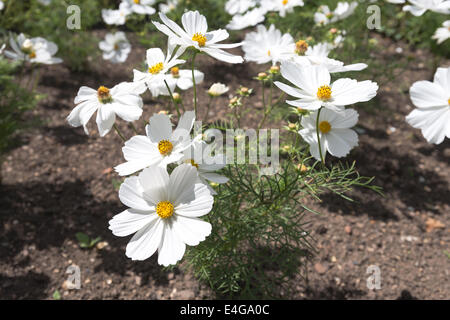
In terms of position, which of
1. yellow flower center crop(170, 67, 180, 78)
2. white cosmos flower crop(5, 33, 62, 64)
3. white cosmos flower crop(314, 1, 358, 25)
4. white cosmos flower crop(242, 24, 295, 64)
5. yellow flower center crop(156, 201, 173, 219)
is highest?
white cosmos flower crop(314, 1, 358, 25)

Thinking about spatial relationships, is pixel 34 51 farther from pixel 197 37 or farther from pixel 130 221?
pixel 130 221

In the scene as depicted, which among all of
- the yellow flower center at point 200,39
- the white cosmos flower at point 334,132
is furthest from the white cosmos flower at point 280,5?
the yellow flower center at point 200,39

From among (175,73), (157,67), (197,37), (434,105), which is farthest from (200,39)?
(434,105)

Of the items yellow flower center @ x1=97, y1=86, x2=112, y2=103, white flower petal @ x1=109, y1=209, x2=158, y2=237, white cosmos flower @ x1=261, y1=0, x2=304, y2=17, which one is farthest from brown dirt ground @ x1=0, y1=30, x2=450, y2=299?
yellow flower center @ x1=97, y1=86, x2=112, y2=103

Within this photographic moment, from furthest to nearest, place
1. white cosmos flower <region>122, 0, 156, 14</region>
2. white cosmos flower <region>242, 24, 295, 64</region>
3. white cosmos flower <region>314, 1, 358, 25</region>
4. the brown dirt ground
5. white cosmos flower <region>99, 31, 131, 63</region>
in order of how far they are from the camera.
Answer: white cosmos flower <region>99, 31, 131, 63</region>, white cosmos flower <region>122, 0, 156, 14</region>, white cosmos flower <region>314, 1, 358, 25</region>, the brown dirt ground, white cosmos flower <region>242, 24, 295, 64</region>

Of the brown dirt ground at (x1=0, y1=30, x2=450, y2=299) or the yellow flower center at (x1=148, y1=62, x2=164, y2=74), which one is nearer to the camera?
the yellow flower center at (x1=148, y1=62, x2=164, y2=74)

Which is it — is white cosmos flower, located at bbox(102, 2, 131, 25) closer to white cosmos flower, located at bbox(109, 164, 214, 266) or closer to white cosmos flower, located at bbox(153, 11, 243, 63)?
white cosmos flower, located at bbox(153, 11, 243, 63)

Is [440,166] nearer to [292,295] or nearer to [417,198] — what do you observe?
[417,198]
